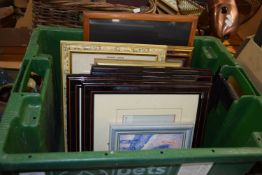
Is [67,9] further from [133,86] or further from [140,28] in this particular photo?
[133,86]

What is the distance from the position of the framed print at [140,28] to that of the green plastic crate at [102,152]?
62 millimetres

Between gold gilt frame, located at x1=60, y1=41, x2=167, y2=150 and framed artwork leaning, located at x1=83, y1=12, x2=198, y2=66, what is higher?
framed artwork leaning, located at x1=83, y1=12, x2=198, y2=66

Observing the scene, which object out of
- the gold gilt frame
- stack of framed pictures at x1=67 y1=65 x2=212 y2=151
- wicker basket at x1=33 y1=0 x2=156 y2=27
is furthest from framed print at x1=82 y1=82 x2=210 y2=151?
wicker basket at x1=33 y1=0 x2=156 y2=27

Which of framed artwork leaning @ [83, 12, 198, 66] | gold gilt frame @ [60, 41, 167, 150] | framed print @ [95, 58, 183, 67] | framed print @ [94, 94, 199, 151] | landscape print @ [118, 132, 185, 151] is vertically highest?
framed artwork leaning @ [83, 12, 198, 66]

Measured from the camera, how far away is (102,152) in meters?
0.49

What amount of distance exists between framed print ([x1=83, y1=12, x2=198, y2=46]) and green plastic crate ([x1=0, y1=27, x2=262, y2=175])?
0.20 ft

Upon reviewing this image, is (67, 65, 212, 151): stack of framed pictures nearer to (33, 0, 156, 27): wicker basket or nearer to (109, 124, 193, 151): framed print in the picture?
(109, 124, 193, 151): framed print

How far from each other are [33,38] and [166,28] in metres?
0.36

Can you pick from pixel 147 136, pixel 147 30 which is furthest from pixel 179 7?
pixel 147 136

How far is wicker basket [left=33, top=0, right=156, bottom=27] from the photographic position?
3.05 feet

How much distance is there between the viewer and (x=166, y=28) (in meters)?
0.82

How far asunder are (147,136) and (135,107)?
0.08 meters

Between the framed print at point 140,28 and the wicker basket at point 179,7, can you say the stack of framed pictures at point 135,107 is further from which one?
the wicker basket at point 179,7

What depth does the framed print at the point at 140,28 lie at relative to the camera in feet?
2.59
